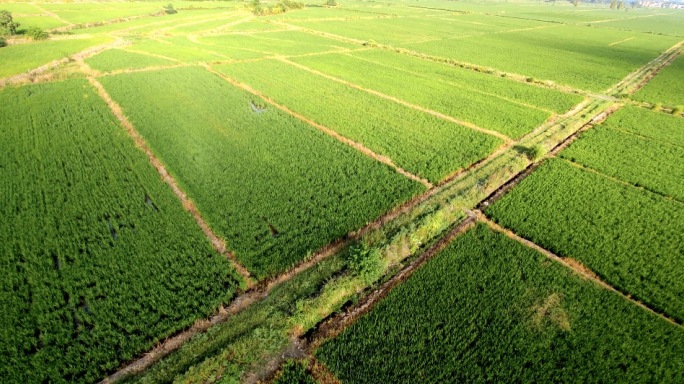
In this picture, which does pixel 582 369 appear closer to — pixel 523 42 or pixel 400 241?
pixel 400 241

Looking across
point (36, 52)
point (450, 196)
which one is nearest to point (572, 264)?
point (450, 196)

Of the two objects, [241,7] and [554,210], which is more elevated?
[241,7]

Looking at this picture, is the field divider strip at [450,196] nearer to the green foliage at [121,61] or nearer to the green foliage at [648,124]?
the green foliage at [648,124]

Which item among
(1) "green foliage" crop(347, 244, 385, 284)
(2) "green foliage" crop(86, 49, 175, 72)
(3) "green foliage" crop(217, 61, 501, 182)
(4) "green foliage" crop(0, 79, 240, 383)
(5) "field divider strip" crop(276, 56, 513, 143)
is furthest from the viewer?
(2) "green foliage" crop(86, 49, 175, 72)

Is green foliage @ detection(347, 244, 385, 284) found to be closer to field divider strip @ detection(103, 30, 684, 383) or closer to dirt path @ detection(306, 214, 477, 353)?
dirt path @ detection(306, 214, 477, 353)

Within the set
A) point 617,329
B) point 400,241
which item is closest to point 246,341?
point 400,241

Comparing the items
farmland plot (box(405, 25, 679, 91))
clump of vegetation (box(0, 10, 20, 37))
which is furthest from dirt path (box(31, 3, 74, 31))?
farmland plot (box(405, 25, 679, 91))

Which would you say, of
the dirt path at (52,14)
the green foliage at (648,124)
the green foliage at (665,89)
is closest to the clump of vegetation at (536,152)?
the green foliage at (648,124)
